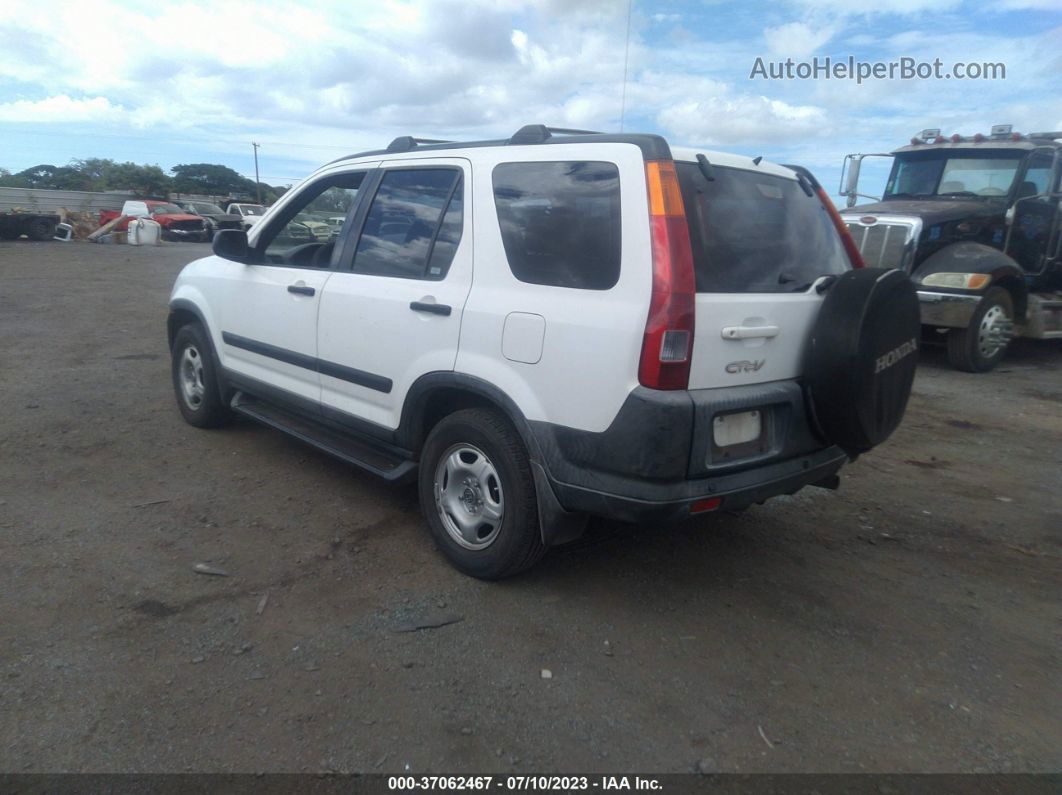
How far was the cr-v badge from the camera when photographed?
10.4 ft

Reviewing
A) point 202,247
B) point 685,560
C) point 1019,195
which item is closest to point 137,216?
point 202,247

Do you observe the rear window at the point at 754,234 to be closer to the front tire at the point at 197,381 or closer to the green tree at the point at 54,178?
the front tire at the point at 197,381

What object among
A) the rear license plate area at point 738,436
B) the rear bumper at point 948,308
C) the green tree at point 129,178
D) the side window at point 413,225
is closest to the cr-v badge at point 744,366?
the rear license plate area at point 738,436

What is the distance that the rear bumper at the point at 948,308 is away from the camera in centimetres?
870

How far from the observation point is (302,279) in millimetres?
4570

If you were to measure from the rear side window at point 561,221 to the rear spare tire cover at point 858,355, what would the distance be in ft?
3.24

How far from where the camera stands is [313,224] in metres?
5.00

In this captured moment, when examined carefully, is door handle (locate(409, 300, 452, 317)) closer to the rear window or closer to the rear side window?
the rear side window

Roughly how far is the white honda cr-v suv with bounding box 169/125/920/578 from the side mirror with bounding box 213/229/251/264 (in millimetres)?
882

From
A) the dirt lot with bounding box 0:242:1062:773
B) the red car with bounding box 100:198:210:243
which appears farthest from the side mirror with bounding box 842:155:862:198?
the red car with bounding box 100:198:210:243

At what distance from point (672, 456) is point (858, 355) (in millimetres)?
950

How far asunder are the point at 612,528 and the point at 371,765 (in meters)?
1.91

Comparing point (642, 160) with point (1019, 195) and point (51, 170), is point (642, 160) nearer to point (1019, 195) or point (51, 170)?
point (1019, 195)

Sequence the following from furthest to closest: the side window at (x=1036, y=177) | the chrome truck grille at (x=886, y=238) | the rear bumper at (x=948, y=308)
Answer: the side window at (x=1036, y=177)
the chrome truck grille at (x=886, y=238)
the rear bumper at (x=948, y=308)
